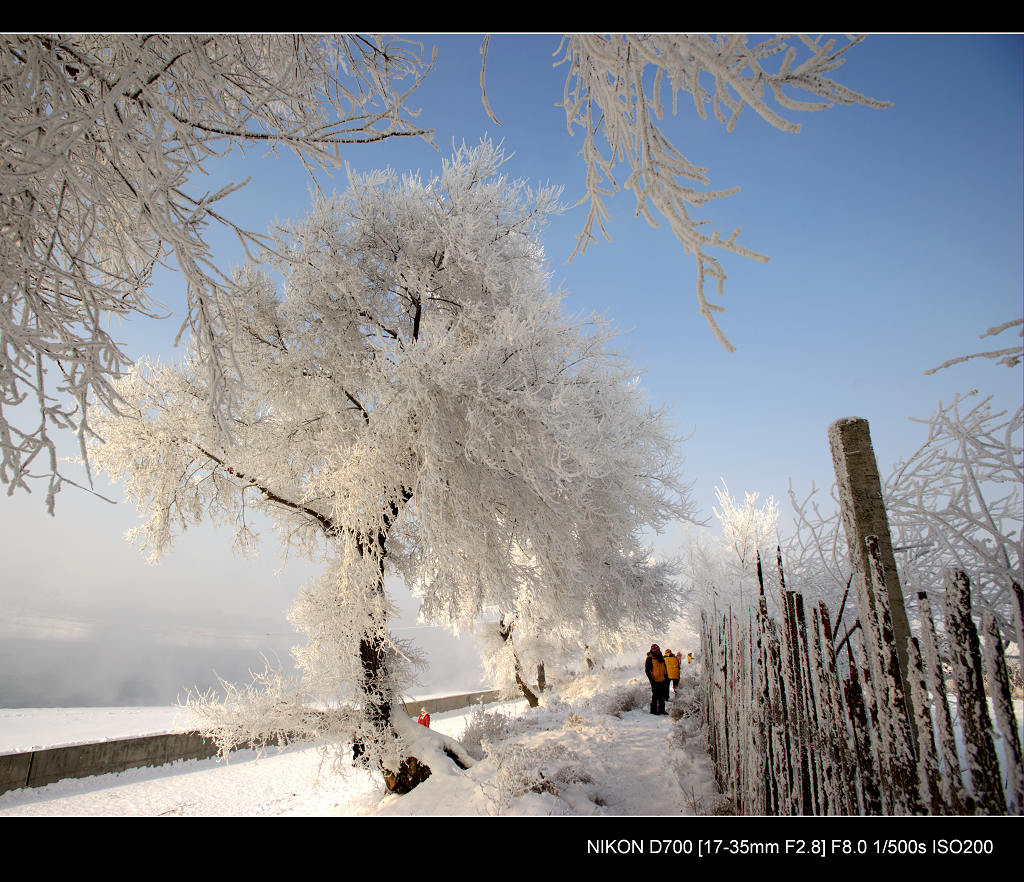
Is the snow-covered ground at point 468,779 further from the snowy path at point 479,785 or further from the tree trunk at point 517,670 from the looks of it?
the tree trunk at point 517,670

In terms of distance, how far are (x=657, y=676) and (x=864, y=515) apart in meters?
10.5

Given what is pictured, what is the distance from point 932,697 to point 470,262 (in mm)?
7100

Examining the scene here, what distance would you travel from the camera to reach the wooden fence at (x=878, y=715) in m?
1.51

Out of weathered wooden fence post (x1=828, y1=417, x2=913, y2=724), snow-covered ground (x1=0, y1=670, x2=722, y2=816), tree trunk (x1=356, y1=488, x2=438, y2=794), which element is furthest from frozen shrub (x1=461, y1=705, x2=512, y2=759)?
weathered wooden fence post (x1=828, y1=417, x2=913, y2=724)

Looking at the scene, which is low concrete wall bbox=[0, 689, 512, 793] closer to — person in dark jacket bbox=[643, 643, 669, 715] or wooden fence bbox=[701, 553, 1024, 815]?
wooden fence bbox=[701, 553, 1024, 815]

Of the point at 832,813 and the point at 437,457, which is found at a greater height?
the point at 437,457

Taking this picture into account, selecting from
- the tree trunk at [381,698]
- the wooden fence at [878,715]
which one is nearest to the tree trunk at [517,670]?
the tree trunk at [381,698]

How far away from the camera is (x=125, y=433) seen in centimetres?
666

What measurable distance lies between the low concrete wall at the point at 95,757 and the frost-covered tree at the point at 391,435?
1977 mm

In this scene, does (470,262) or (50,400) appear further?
(470,262)

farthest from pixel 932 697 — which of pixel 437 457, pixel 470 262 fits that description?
pixel 470 262

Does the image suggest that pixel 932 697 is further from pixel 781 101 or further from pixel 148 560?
pixel 148 560

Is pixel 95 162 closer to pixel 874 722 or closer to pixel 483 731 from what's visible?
pixel 874 722

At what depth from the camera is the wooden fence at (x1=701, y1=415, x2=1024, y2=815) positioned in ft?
4.94
